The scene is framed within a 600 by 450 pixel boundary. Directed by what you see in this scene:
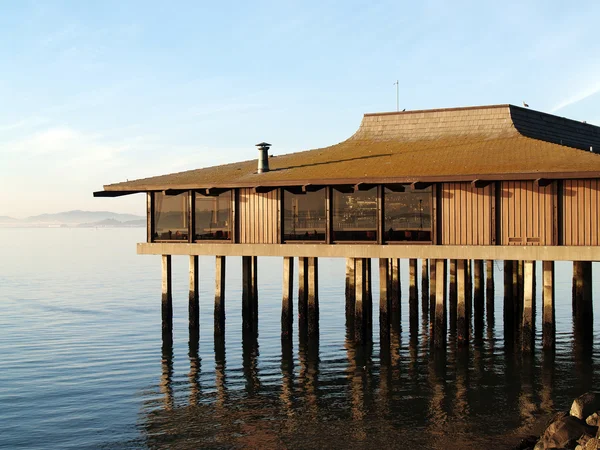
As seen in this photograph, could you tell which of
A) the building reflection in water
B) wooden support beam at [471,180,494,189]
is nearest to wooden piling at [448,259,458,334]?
the building reflection in water

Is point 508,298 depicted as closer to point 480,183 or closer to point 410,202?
point 410,202

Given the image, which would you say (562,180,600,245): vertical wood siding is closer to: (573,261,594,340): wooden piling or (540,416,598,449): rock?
(573,261,594,340): wooden piling

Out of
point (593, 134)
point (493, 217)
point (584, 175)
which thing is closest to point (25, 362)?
point (493, 217)

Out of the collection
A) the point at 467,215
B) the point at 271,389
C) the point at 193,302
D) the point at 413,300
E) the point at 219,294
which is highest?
the point at 467,215

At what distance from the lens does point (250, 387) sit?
28484 mm

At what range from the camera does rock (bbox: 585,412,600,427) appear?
19548 millimetres

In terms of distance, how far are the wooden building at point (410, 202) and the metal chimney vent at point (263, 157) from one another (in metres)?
0.09

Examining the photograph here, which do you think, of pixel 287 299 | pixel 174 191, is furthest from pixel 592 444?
pixel 174 191

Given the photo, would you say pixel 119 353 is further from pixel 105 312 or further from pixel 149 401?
pixel 105 312

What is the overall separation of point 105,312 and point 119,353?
61.1 feet

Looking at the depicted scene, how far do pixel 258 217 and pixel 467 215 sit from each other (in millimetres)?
9145

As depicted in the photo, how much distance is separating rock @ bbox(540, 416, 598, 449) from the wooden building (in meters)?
10.1

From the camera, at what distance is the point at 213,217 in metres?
35.2

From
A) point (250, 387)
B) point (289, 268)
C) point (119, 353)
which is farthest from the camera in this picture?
point (119, 353)
